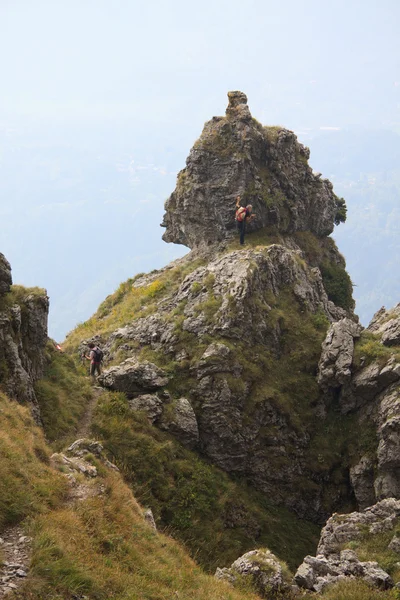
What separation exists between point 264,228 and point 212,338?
15.3 metres

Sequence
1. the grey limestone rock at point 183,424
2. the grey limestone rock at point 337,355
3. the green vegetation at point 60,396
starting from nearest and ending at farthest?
1. the green vegetation at point 60,396
2. the grey limestone rock at point 183,424
3. the grey limestone rock at point 337,355

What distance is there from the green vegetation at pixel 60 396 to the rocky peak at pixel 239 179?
19628 mm

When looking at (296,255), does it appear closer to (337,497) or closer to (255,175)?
(255,175)

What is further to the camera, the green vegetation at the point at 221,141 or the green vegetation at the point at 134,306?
the green vegetation at the point at 221,141

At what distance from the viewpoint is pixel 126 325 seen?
39094mm

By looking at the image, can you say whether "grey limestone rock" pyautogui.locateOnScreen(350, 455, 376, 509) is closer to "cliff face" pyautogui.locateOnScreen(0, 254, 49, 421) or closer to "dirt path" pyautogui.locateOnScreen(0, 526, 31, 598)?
"cliff face" pyautogui.locateOnScreen(0, 254, 49, 421)

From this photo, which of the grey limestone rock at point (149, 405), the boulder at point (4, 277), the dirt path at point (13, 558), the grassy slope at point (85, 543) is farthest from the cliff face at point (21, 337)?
the dirt path at point (13, 558)

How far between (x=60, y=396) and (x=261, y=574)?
45.1 ft

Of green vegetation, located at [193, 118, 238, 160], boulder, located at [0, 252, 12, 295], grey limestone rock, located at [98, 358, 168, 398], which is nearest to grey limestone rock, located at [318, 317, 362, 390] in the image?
grey limestone rock, located at [98, 358, 168, 398]

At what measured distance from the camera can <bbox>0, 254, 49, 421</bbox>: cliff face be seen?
24.3 meters

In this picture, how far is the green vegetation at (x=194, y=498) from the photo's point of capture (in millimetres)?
25344

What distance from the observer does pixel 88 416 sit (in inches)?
1094

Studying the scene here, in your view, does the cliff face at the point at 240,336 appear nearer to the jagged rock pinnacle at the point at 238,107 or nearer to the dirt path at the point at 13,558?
the jagged rock pinnacle at the point at 238,107

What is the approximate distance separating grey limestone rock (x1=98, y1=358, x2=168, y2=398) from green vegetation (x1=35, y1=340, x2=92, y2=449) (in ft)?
4.52
